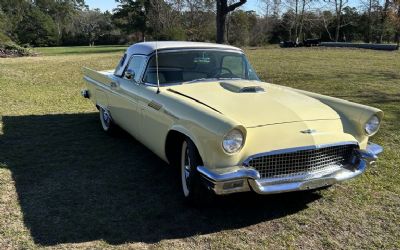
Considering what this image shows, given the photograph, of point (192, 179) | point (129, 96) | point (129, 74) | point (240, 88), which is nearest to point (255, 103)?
point (240, 88)

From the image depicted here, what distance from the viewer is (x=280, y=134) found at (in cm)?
379

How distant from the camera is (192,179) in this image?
156 inches

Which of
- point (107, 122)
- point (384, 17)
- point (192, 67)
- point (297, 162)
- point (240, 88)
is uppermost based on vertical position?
point (384, 17)

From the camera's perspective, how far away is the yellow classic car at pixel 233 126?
365cm

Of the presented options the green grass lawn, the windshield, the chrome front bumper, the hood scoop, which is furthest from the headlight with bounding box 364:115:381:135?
the windshield

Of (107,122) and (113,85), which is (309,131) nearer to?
(113,85)

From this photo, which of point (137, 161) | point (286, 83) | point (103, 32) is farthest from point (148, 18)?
point (137, 161)

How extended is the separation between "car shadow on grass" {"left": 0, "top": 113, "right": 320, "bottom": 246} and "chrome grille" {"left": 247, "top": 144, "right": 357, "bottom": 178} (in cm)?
48

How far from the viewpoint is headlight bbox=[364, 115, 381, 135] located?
4.38m

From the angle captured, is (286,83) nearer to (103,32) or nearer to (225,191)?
(225,191)

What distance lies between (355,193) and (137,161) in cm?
266

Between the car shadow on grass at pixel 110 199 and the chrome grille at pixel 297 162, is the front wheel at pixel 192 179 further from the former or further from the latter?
the chrome grille at pixel 297 162

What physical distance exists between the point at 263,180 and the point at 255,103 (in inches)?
35.1

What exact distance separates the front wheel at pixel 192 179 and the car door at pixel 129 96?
3.88ft
